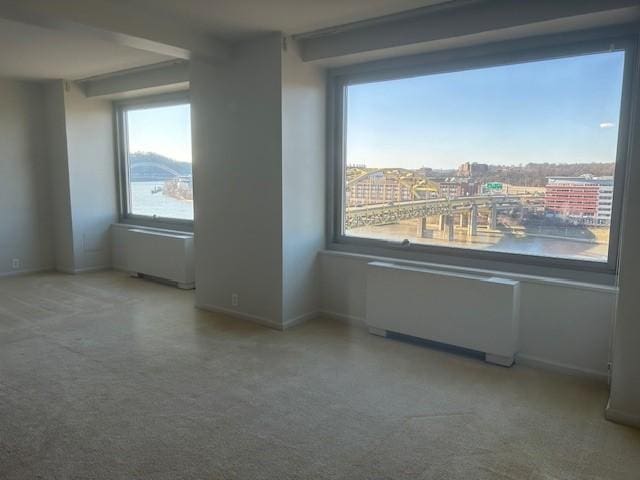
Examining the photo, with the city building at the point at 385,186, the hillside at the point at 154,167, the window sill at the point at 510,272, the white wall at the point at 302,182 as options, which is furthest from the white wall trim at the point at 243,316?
the hillside at the point at 154,167

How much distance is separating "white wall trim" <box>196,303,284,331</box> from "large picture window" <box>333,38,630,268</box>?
1.07 metres

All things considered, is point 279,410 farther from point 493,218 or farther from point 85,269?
point 85,269

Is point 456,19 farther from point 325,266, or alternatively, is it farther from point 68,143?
point 68,143

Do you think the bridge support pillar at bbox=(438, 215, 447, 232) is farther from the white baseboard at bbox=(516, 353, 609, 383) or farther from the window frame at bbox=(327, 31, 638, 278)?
the white baseboard at bbox=(516, 353, 609, 383)

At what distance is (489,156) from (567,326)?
4.69 feet

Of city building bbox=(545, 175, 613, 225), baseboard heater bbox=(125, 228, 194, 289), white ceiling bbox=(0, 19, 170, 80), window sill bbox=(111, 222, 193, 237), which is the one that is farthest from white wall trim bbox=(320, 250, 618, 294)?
white ceiling bbox=(0, 19, 170, 80)

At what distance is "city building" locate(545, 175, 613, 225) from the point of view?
338cm

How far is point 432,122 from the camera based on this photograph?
4.12 m

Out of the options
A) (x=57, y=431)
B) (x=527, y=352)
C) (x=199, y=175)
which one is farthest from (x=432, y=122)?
(x=57, y=431)

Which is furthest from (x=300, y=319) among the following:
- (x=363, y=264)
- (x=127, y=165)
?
(x=127, y=165)

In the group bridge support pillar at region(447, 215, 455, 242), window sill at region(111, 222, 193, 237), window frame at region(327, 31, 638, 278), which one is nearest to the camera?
window frame at region(327, 31, 638, 278)

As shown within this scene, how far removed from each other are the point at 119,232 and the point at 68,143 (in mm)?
1348

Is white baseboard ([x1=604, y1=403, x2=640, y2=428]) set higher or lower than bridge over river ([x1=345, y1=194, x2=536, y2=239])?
lower

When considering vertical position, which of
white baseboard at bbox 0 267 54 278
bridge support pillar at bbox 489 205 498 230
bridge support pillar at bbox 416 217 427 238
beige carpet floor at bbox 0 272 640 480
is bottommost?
beige carpet floor at bbox 0 272 640 480
